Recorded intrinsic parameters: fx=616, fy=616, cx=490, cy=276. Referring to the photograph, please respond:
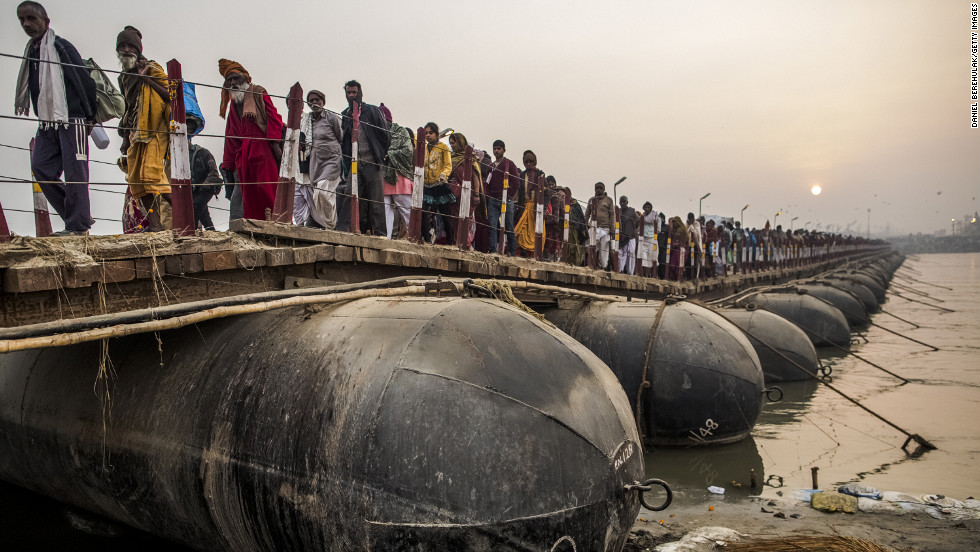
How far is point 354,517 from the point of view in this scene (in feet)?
10.6

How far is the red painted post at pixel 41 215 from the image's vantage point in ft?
19.0

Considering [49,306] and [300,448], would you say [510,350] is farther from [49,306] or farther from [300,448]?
[49,306]

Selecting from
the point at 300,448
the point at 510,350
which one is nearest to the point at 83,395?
the point at 300,448

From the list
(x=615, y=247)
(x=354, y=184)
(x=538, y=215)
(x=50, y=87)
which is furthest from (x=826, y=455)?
(x=50, y=87)

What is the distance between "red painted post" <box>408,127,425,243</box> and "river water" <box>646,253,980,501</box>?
166 inches

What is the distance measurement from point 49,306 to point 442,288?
108 inches

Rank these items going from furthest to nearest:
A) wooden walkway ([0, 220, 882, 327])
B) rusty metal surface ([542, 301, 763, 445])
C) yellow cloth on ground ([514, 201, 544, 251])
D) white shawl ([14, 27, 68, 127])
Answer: yellow cloth on ground ([514, 201, 544, 251]) < rusty metal surface ([542, 301, 763, 445]) < white shawl ([14, 27, 68, 127]) < wooden walkway ([0, 220, 882, 327])

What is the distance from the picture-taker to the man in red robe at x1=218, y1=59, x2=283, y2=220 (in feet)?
23.3

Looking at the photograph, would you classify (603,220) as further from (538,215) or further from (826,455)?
(826,455)

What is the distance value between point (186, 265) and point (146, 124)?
1.68m

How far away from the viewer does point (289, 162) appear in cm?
688

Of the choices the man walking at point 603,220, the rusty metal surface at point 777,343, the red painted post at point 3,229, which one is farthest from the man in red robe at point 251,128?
the man walking at point 603,220

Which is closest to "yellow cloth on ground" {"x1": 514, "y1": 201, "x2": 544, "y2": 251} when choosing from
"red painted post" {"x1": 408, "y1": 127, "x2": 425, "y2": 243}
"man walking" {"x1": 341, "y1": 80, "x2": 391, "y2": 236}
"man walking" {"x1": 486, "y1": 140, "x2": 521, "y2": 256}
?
"man walking" {"x1": 486, "y1": 140, "x2": 521, "y2": 256}

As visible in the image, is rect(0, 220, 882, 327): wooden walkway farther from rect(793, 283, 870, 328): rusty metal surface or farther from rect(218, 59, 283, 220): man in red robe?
rect(793, 283, 870, 328): rusty metal surface
